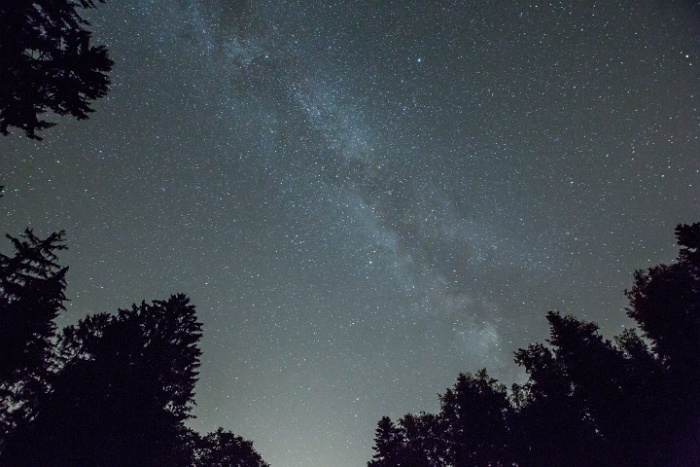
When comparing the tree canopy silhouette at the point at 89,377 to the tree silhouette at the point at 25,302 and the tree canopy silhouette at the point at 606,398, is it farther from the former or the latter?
the tree canopy silhouette at the point at 606,398

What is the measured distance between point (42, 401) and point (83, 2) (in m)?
16.7

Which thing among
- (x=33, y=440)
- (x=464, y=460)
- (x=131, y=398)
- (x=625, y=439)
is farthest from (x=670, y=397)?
(x=33, y=440)

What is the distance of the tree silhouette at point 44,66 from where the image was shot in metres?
6.10

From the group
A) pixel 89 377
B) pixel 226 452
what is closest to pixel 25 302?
pixel 89 377

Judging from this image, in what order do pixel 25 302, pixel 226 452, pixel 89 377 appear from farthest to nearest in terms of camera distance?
pixel 226 452 → pixel 89 377 → pixel 25 302

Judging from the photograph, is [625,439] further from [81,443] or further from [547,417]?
[81,443]

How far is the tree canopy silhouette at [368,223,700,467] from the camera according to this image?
49.5 feet

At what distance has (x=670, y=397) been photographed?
15258 millimetres

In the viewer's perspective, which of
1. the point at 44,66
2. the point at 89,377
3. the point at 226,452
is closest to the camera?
the point at 44,66

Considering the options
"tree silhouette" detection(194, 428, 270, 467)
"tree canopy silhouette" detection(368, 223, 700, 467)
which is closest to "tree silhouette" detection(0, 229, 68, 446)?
"tree silhouette" detection(194, 428, 270, 467)

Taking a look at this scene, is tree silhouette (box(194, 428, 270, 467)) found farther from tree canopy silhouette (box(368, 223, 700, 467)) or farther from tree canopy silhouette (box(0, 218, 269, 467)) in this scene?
tree canopy silhouette (box(368, 223, 700, 467))

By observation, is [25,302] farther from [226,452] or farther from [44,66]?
[226,452]

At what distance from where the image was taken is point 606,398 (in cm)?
1672

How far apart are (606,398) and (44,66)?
982 inches
